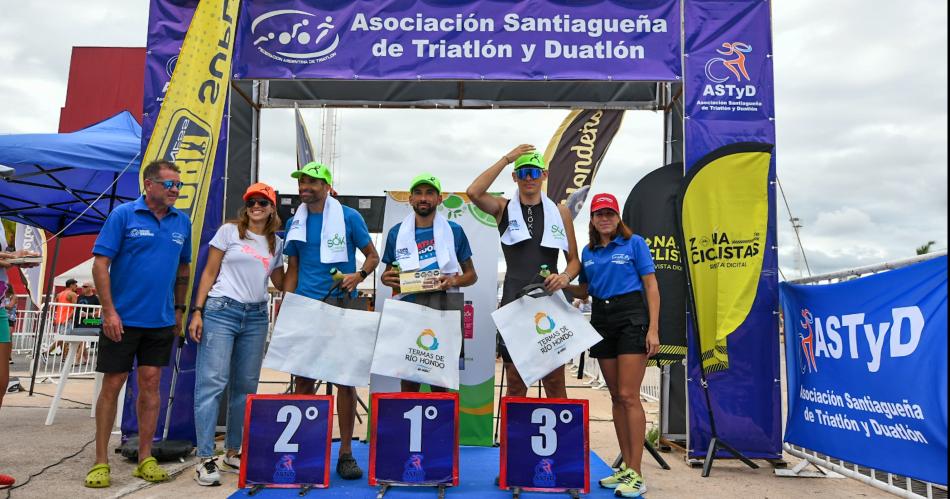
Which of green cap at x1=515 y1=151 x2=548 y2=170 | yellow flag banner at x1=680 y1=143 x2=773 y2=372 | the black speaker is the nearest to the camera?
green cap at x1=515 y1=151 x2=548 y2=170

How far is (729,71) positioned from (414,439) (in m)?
3.73

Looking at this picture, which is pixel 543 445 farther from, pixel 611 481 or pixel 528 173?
pixel 528 173

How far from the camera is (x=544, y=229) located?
12.7 feet

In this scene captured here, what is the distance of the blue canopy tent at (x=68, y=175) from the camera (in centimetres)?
593

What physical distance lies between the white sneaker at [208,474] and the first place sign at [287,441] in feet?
0.86

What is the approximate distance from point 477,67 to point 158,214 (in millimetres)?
2658

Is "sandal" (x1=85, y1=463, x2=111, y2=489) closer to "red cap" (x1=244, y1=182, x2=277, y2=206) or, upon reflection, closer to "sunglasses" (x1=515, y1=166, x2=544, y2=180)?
"red cap" (x1=244, y1=182, x2=277, y2=206)

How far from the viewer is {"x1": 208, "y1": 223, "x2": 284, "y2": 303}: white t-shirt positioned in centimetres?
405

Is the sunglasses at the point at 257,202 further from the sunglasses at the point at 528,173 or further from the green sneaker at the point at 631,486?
the green sneaker at the point at 631,486

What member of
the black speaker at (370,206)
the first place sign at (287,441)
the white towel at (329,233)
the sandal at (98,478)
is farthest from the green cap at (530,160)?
the black speaker at (370,206)

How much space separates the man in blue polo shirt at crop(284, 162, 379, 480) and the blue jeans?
32cm

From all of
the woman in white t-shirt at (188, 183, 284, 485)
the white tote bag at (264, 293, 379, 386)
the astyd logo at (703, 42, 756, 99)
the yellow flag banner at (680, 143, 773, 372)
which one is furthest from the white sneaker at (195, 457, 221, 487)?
the astyd logo at (703, 42, 756, 99)

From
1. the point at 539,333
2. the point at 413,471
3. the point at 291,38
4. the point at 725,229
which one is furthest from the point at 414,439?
the point at 291,38

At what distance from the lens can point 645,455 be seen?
5125 millimetres
